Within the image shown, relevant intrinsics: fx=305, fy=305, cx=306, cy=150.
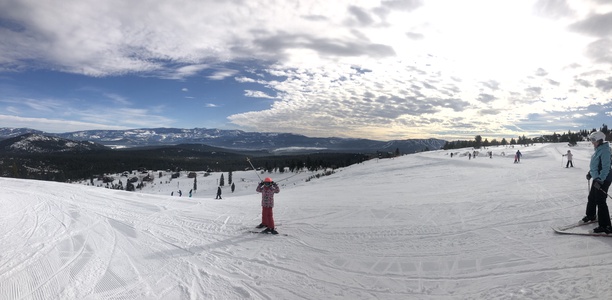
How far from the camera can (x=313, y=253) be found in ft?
23.3

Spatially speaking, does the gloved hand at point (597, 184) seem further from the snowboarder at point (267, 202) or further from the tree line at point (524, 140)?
the tree line at point (524, 140)

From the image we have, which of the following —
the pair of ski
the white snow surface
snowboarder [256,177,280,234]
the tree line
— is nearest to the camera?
the white snow surface

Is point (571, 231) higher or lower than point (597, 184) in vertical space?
lower

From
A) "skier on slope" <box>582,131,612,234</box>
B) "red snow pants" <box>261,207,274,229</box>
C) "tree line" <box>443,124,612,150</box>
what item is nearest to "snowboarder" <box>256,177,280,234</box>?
"red snow pants" <box>261,207,274,229</box>

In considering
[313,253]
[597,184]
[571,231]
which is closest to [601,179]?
[597,184]

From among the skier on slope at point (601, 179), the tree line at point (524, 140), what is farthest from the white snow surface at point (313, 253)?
the tree line at point (524, 140)

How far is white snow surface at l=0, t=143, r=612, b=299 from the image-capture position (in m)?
5.01

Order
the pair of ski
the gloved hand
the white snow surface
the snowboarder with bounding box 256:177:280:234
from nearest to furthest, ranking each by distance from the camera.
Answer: the white snow surface < the pair of ski < the gloved hand < the snowboarder with bounding box 256:177:280:234

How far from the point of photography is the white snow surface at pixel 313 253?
501 centimetres

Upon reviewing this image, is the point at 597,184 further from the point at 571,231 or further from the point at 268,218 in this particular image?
the point at 268,218

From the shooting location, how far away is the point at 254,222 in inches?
405

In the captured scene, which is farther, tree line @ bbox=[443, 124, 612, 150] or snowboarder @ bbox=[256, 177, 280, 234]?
tree line @ bbox=[443, 124, 612, 150]

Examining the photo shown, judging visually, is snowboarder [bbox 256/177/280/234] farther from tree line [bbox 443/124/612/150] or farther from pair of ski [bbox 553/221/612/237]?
tree line [bbox 443/124/612/150]

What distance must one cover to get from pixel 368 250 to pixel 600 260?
162 inches
